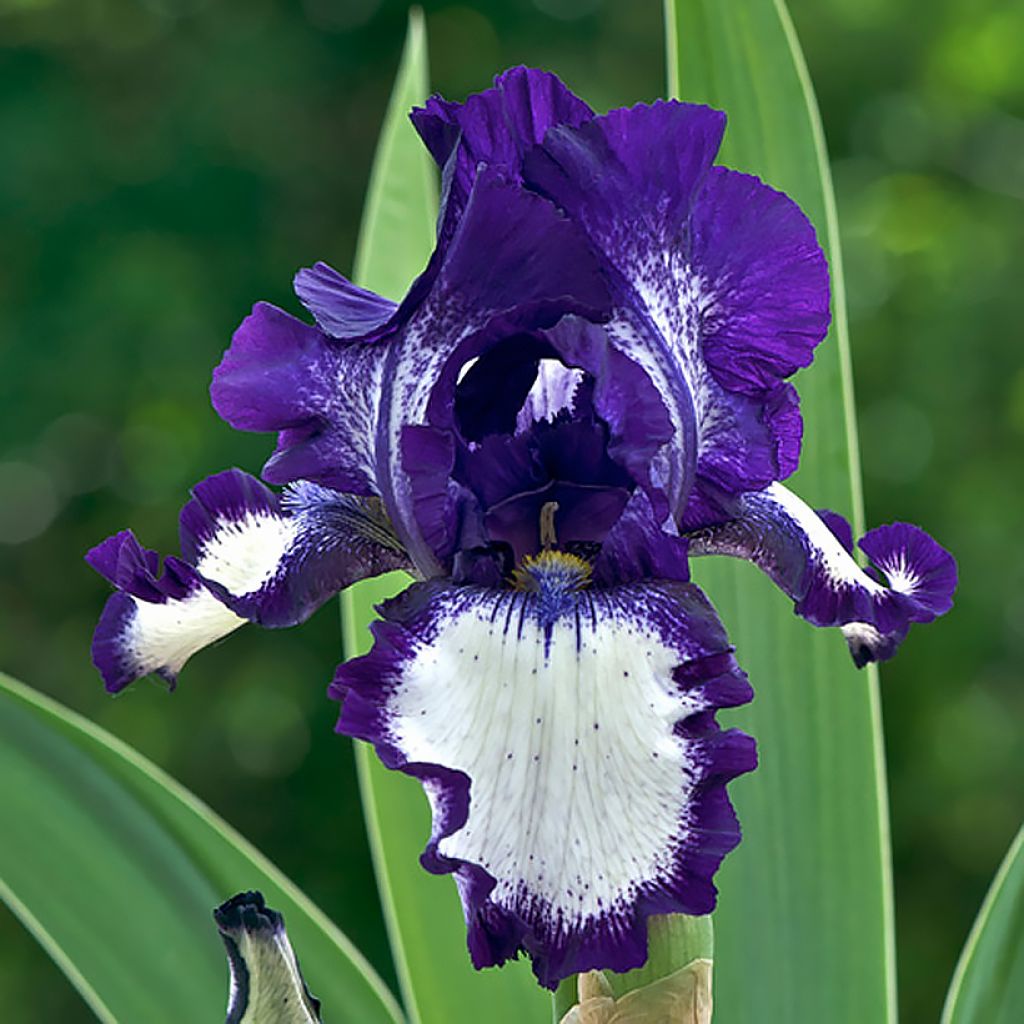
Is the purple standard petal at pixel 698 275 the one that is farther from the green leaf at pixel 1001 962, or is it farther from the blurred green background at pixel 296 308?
the blurred green background at pixel 296 308

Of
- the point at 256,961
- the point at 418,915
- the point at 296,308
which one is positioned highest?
the point at 296,308

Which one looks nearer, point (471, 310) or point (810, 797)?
point (471, 310)

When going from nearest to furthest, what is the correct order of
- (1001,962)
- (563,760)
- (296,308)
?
(563,760) → (1001,962) → (296,308)

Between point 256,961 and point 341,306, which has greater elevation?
point 341,306

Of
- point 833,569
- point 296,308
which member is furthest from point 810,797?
point 296,308

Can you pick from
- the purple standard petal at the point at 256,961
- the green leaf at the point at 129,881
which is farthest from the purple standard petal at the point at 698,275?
the green leaf at the point at 129,881

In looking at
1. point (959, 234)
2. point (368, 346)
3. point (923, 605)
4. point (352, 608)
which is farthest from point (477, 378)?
point (959, 234)

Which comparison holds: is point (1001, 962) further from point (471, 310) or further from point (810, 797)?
point (471, 310)
